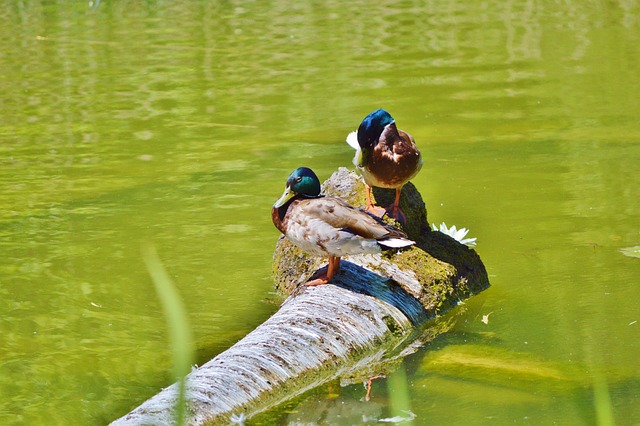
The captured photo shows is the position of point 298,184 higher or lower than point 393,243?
higher

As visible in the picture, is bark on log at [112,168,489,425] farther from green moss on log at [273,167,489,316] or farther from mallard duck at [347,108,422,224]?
mallard duck at [347,108,422,224]

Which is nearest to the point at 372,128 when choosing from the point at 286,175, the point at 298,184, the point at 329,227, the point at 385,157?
the point at 385,157

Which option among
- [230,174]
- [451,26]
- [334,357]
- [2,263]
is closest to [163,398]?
[334,357]

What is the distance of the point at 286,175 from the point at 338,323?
12.7 ft

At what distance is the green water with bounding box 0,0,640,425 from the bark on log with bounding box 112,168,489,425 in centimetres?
15

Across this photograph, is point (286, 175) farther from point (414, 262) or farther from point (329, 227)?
point (329, 227)

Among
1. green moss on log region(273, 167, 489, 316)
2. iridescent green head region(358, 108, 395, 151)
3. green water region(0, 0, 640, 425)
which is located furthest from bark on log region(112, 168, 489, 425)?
iridescent green head region(358, 108, 395, 151)

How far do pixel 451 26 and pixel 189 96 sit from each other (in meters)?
5.77

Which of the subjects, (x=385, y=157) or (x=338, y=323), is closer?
(x=338, y=323)

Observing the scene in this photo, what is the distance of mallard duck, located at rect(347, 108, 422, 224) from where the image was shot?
5867 millimetres

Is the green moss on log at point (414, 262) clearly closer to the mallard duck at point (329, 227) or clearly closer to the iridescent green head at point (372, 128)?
the iridescent green head at point (372, 128)

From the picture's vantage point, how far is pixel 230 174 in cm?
914

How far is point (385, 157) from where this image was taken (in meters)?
5.87

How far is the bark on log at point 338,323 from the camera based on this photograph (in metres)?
4.47
